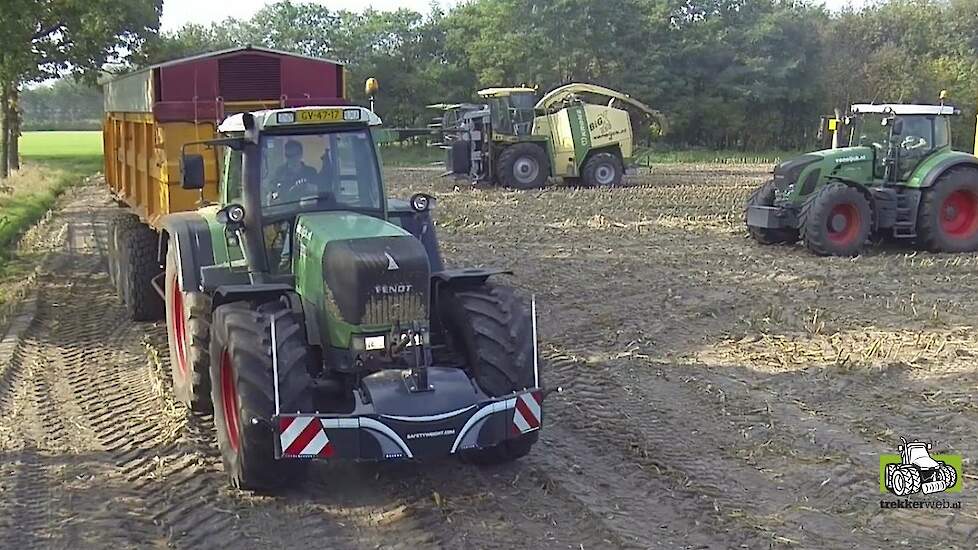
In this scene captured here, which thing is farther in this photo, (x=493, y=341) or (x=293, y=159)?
(x=293, y=159)

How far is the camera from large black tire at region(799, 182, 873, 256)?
43.1 ft

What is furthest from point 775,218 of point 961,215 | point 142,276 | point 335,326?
A: point 335,326

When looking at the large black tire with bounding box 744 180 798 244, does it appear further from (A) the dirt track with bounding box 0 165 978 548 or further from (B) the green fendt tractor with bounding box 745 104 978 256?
(A) the dirt track with bounding box 0 165 978 548

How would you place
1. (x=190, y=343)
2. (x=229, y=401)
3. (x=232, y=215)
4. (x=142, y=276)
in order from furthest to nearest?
1. (x=142, y=276)
2. (x=190, y=343)
3. (x=232, y=215)
4. (x=229, y=401)

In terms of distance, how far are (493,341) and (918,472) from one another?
8.28 feet

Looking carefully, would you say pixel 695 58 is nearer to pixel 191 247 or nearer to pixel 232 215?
pixel 191 247

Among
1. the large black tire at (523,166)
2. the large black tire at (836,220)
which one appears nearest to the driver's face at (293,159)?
the large black tire at (836,220)

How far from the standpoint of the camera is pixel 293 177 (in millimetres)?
6543

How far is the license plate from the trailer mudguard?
1298mm

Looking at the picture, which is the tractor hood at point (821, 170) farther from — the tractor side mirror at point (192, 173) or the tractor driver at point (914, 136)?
the tractor side mirror at point (192, 173)

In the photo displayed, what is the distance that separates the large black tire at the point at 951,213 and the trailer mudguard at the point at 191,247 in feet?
31.6

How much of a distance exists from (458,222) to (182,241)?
10.3m

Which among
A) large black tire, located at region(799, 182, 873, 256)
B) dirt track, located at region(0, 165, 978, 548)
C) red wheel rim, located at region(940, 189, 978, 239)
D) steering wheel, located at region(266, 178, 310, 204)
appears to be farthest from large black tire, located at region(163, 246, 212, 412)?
red wheel rim, located at region(940, 189, 978, 239)

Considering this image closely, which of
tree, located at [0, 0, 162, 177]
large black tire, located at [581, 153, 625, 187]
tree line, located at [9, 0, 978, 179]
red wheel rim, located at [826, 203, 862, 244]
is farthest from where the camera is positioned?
tree line, located at [9, 0, 978, 179]
